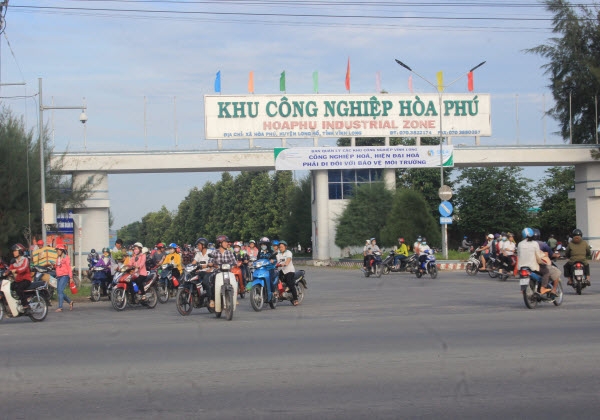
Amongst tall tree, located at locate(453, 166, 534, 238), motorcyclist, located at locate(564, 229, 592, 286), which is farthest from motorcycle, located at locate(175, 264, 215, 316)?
tall tree, located at locate(453, 166, 534, 238)

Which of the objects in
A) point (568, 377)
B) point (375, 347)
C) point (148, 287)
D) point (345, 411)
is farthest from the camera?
point (148, 287)

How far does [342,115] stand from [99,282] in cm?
2653

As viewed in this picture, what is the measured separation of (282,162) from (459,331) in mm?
33906

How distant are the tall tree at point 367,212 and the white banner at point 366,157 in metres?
1.53

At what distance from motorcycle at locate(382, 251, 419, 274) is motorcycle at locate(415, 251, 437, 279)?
1957 millimetres

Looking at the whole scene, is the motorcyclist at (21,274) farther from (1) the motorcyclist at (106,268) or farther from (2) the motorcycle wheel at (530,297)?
(2) the motorcycle wheel at (530,297)

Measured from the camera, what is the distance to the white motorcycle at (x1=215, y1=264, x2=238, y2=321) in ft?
50.5

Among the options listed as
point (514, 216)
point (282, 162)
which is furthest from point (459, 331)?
point (514, 216)

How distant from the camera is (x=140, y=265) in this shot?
64.7ft

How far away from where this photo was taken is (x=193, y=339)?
12.3 meters

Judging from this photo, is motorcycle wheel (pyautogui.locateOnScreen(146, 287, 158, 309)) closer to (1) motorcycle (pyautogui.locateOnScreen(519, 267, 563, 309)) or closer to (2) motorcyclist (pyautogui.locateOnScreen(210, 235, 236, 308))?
(2) motorcyclist (pyautogui.locateOnScreen(210, 235, 236, 308))

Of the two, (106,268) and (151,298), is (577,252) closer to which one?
(151,298)

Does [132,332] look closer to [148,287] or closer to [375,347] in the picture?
[375,347]

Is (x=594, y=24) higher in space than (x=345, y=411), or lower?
higher
